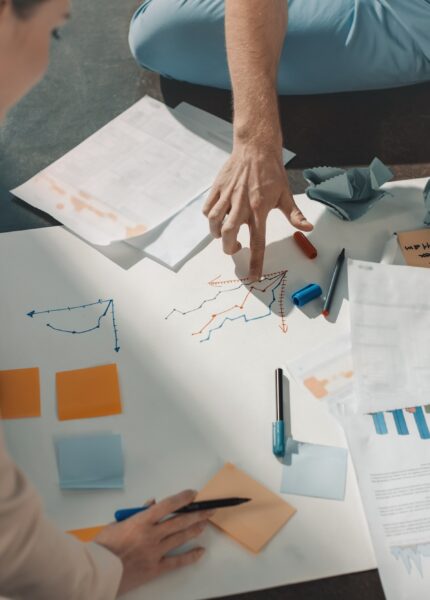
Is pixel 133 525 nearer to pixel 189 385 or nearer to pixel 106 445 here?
pixel 106 445

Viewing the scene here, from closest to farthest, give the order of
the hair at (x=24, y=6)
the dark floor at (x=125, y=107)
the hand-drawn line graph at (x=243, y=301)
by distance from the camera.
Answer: the hair at (x=24, y=6) → the hand-drawn line graph at (x=243, y=301) → the dark floor at (x=125, y=107)

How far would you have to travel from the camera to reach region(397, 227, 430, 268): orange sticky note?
129 cm

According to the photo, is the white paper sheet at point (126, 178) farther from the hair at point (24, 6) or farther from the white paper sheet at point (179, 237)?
the hair at point (24, 6)

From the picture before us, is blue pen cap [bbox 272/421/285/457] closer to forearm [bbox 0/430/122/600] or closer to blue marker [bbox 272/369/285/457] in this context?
blue marker [bbox 272/369/285/457]

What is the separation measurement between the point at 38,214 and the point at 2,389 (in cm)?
43

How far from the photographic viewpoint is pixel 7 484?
82 cm

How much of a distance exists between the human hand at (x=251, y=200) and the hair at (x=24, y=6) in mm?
582

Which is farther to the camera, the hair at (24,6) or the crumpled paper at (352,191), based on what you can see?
the crumpled paper at (352,191)

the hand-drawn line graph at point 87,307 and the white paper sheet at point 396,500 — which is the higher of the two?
the hand-drawn line graph at point 87,307

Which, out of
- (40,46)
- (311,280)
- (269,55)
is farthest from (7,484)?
(269,55)

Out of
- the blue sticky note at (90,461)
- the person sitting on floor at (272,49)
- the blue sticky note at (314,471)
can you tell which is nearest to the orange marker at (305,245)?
the person sitting on floor at (272,49)

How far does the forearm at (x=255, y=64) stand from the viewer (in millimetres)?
1378

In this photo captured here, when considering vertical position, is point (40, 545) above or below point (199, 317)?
below

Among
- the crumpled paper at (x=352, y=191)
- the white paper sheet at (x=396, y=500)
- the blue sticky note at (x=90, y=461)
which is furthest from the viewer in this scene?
the crumpled paper at (x=352, y=191)
